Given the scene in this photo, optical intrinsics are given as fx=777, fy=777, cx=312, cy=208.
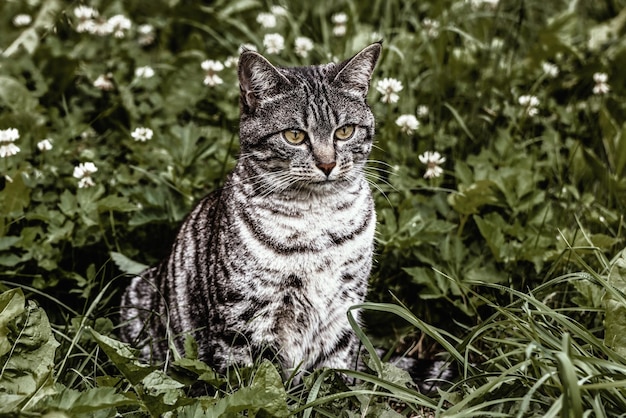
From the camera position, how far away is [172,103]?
4.52 metres

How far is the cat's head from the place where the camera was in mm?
2941

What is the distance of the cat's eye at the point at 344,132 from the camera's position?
304 cm

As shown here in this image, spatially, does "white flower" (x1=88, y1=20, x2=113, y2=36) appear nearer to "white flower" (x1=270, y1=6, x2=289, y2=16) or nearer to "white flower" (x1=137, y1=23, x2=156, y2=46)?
"white flower" (x1=137, y1=23, x2=156, y2=46)

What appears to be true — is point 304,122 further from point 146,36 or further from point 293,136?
point 146,36

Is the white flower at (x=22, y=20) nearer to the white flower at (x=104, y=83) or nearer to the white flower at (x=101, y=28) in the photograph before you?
the white flower at (x=101, y=28)

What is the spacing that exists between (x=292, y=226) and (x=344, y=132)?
0.43m

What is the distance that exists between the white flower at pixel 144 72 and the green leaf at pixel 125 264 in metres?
1.21

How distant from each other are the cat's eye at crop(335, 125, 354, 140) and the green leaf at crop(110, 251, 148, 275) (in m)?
1.12

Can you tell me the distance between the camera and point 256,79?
302 centimetres

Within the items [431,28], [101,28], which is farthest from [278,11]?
[101,28]

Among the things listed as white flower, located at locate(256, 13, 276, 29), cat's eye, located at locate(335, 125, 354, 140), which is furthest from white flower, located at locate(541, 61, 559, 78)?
cat's eye, located at locate(335, 125, 354, 140)

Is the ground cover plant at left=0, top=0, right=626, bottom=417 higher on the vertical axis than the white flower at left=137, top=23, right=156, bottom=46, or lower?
lower

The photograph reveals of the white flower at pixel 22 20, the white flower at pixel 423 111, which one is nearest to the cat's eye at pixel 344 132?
the white flower at pixel 423 111

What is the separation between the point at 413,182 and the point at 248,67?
1.29 meters
